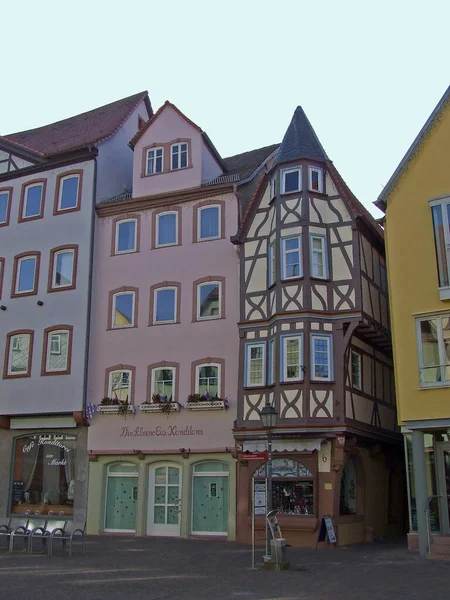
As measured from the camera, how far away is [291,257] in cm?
2406

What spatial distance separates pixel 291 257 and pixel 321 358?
11.9 ft

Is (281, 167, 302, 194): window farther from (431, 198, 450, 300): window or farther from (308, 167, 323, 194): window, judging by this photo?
(431, 198, 450, 300): window

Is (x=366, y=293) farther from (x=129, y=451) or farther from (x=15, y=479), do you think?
(x=15, y=479)

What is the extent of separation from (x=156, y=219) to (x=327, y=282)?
7.87 m

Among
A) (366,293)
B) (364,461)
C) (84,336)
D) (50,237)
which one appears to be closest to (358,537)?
(364,461)

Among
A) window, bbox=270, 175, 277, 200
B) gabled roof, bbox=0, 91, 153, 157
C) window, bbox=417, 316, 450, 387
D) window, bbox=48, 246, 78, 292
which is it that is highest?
gabled roof, bbox=0, 91, 153, 157

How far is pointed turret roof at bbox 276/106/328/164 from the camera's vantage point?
25.2 metres

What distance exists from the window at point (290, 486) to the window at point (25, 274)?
12.9 meters

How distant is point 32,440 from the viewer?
93.2 ft

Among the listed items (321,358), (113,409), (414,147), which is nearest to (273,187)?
(414,147)

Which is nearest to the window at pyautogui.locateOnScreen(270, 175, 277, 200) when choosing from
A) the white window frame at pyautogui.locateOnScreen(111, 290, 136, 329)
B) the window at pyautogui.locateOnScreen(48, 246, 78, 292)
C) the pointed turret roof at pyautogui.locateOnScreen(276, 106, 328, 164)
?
the pointed turret roof at pyautogui.locateOnScreen(276, 106, 328, 164)

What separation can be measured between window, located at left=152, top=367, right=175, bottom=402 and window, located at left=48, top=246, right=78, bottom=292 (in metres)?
5.42

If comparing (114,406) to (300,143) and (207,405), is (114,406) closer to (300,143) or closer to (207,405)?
(207,405)

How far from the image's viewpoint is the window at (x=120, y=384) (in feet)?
87.2
